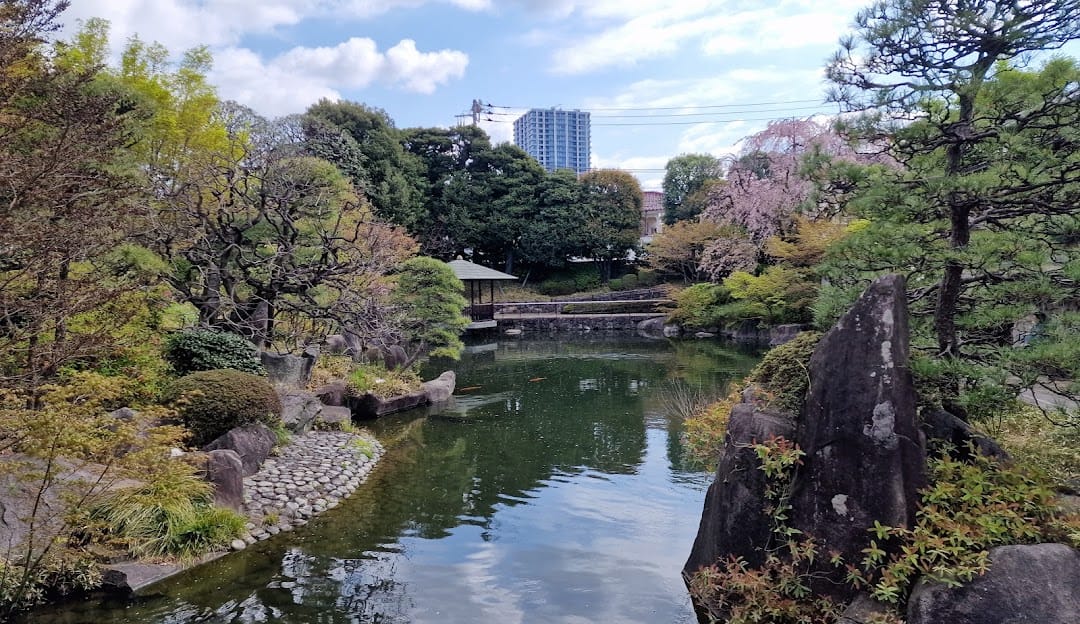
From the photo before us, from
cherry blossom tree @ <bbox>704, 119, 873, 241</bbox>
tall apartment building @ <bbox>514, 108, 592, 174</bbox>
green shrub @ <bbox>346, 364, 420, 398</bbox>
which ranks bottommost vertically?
green shrub @ <bbox>346, 364, 420, 398</bbox>

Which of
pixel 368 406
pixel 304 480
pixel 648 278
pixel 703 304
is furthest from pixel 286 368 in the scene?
pixel 648 278

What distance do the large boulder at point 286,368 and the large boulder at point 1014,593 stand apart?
27.7 ft

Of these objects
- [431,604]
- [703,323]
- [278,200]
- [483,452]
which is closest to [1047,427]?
[431,604]

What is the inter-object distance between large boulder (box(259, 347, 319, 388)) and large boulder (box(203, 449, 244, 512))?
12.2 ft

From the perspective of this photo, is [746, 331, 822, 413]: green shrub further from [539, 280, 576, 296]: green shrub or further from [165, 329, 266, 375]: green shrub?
[539, 280, 576, 296]: green shrub

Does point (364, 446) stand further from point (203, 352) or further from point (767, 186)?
point (767, 186)

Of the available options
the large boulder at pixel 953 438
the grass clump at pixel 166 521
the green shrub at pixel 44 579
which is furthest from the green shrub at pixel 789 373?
the green shrub at pixel 44 579

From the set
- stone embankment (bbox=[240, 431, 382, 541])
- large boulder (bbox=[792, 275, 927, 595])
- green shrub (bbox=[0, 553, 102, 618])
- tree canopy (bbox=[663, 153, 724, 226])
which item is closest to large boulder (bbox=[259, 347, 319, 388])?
stone embankment (bbox=[240, 431, 382, 541])

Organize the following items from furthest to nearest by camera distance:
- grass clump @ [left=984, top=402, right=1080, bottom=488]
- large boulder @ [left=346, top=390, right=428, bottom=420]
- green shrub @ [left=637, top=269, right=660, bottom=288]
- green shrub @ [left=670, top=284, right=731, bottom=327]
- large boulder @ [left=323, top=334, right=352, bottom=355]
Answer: green shrub @ [left=637, top=269, right=660, bottom=288]
green shrub @ [left=670, top=284, right=731, bottom=327]
large boulder @ [left=323, top=334, right=352, bottom=355]
large boulder @ [left=346, top=390, right=428, bottom=420]
grass clump @ [left=984, top=402, right=1080, bottom=488]

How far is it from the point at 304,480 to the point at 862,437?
540 centimetres

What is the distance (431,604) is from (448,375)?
865cm

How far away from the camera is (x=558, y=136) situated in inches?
2415

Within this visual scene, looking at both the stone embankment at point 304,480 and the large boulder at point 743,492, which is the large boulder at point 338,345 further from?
the large boulder at point 743,492

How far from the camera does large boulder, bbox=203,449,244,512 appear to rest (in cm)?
558
